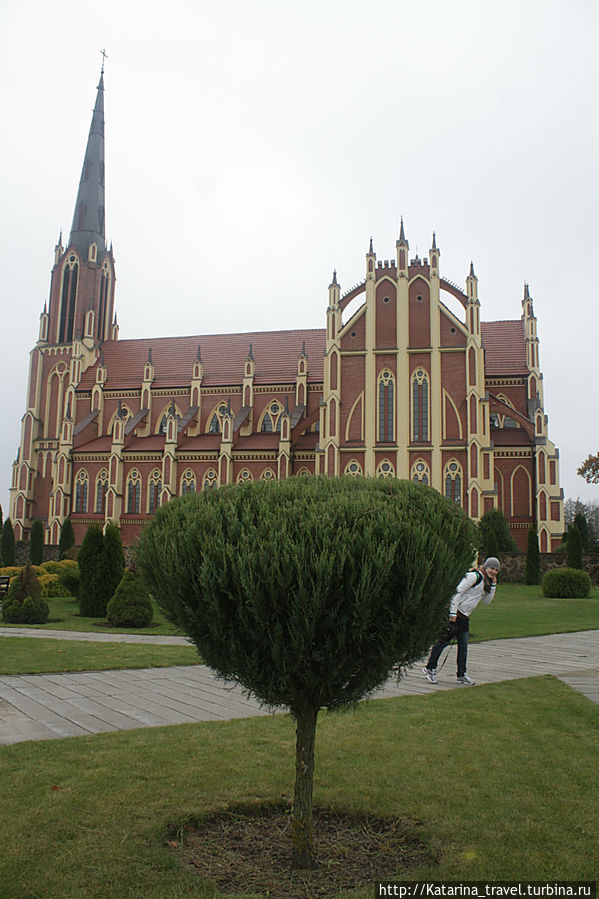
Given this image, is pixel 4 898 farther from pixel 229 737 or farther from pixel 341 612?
pixel 229 737

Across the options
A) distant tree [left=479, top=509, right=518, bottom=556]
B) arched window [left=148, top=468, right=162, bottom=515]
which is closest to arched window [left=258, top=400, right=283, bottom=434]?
arched window [left=148, top=468, right=162, bottom=515]

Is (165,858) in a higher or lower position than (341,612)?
lower

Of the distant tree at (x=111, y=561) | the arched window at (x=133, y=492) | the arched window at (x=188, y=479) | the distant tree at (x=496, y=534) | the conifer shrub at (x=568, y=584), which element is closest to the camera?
the distant tree at (x=111, y=561)

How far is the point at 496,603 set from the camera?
23188 mm

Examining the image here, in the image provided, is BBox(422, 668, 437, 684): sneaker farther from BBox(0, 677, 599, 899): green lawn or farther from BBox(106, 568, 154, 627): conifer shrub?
BBox(106, 568, 154, 627): conifer shrub

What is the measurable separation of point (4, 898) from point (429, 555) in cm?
282

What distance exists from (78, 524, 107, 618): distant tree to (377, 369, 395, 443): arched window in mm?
23637

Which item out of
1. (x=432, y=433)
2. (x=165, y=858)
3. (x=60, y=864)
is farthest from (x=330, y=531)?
(x=432, y=433)

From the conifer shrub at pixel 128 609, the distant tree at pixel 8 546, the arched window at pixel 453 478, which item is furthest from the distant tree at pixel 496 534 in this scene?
the distant tree at pixel 8 546

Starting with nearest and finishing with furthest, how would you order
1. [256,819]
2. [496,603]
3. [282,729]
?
[256,819], [282,729], [496,603]

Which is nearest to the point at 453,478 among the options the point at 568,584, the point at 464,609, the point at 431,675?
the point at 568,584

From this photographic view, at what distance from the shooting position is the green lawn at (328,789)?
3.71m

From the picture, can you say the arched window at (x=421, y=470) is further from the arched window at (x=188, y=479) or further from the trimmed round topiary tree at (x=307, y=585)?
the trimmed round topiary tree at (x=307, y=585)

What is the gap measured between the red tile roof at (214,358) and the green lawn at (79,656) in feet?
120
